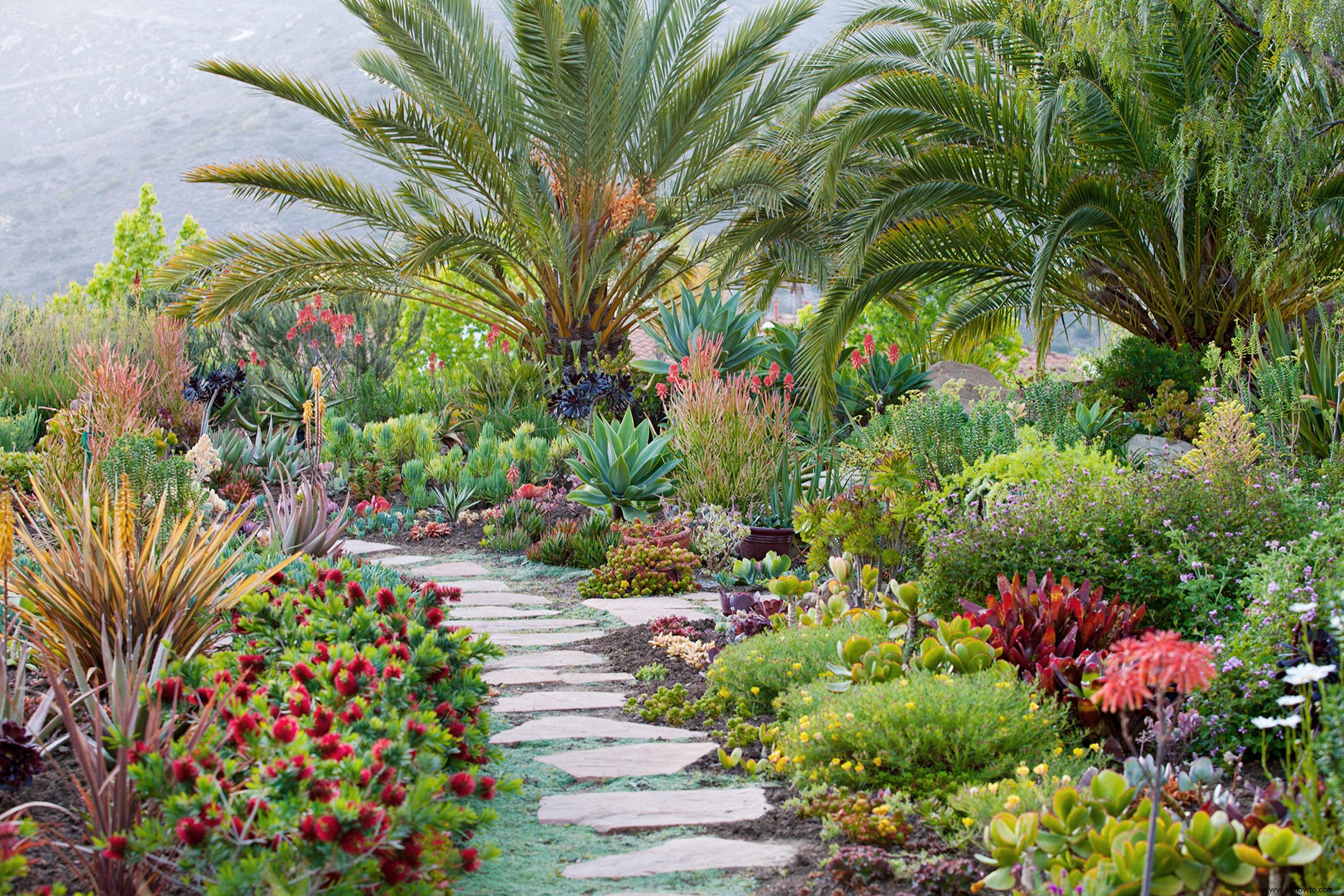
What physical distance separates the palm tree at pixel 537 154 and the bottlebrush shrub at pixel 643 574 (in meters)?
5.56

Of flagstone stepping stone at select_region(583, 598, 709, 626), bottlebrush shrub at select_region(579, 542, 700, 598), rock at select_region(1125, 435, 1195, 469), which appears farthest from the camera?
rock at select_region(1125, 435, 1195, 469)

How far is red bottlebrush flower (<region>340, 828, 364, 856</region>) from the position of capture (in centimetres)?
189

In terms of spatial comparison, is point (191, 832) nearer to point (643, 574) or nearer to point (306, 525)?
point (306, 525)

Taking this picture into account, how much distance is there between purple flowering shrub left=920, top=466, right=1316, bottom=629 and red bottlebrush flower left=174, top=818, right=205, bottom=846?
291 cm

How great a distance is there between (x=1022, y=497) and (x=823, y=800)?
2093mm

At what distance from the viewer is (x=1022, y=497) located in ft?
14.8

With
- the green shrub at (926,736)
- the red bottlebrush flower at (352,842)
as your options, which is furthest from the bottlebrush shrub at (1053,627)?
the red bottlebrush flower at (352,842)

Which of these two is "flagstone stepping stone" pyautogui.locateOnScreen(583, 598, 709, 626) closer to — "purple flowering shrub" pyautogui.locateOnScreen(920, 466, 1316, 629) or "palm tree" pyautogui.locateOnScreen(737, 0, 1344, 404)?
"purple flowering shrub" pyautogui.locateOnScreen(920, 466, 1316, 629)

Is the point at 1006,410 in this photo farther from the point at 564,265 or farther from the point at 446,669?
the point at 564,265

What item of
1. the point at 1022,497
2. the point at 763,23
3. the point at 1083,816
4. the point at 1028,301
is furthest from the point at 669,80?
the point at 1083,816

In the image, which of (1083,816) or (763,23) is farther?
(763,23)

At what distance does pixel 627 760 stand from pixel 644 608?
227cm

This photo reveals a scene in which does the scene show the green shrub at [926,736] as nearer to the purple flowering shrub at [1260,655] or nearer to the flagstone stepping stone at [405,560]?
the purple flowering shrub at [1260,655]

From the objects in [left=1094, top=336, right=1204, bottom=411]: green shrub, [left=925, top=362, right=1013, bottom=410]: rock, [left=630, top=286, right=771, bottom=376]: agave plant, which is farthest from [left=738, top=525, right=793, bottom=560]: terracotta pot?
[left=925, top=362, right=1013, bottom=410]: rock
